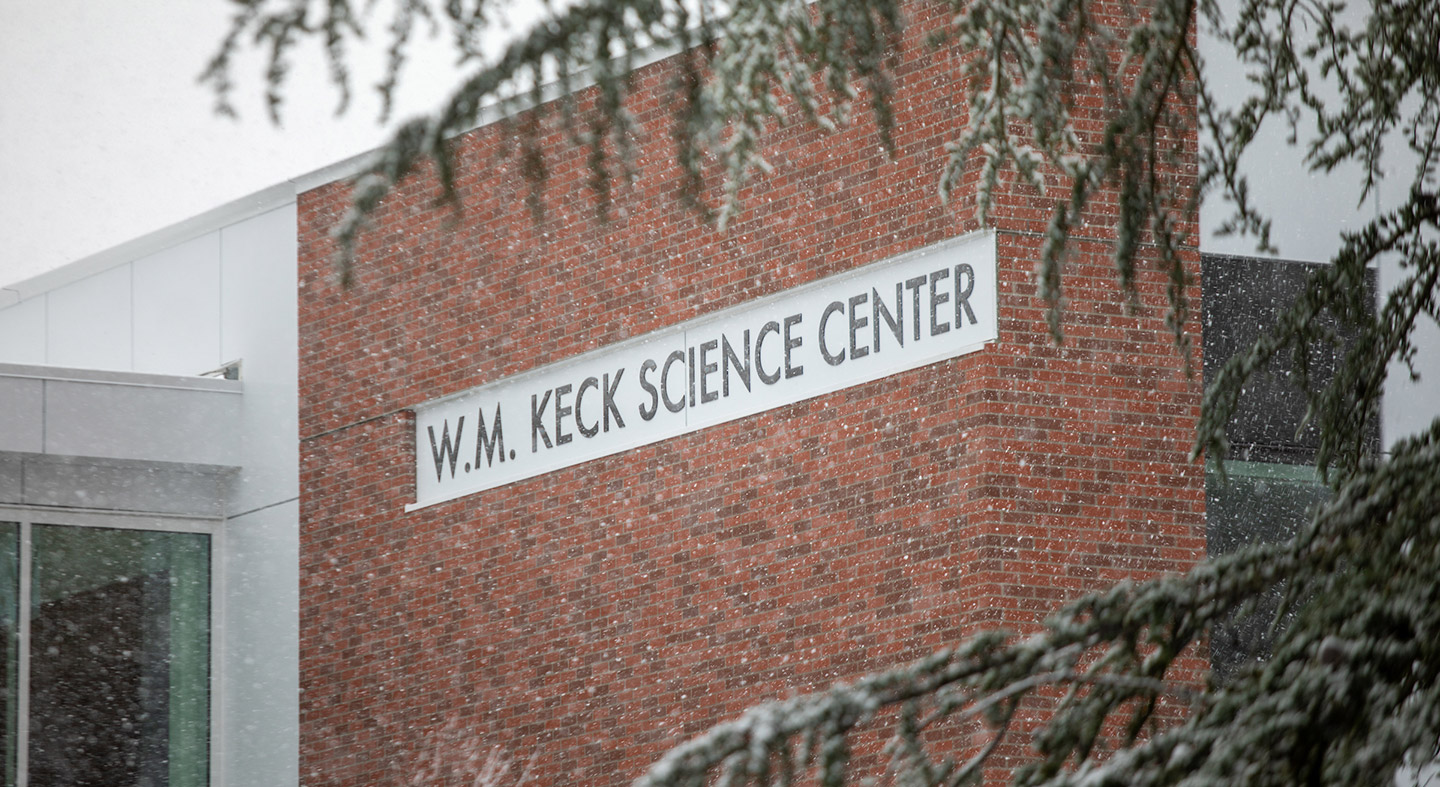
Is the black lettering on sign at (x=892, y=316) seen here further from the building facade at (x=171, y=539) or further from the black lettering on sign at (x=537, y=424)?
the building facade at (x=171, y=539)

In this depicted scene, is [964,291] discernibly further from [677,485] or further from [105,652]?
[105,652]

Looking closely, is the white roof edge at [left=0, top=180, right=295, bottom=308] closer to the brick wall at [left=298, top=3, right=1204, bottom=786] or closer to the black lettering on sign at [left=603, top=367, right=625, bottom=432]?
the brick wall at [left=298, top=3, right=1204, bottom=786]

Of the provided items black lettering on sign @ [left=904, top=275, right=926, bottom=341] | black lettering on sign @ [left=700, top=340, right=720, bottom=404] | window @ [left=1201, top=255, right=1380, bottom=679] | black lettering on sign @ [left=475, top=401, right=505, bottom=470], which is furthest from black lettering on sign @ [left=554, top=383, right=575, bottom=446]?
window @ [left=1201, top=255, right=1380, bottom=679]

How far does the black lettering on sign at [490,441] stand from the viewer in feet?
48.3

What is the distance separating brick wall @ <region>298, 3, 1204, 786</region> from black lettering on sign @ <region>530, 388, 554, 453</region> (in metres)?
0.29

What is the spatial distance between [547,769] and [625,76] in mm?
10690

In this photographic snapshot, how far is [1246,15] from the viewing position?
5379 millimetres

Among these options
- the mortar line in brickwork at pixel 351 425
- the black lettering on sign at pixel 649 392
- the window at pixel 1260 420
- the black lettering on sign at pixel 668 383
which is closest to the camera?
the window at pixel 1260 420

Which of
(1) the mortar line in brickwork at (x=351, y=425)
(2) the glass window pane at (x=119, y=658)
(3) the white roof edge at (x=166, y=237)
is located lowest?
(2) the glass window pane at (x=119, y=658)

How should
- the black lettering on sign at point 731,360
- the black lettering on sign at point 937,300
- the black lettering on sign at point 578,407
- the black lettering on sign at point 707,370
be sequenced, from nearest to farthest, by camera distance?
the black lettering on sign at point 937,300
the black lettering on sign at point 731,360
the black lettering on sign at point 707,370
the black lettering on sign at point 578,407

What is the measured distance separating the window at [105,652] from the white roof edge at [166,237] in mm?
2510

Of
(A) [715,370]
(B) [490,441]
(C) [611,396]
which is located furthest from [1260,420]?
(B) [490,441]

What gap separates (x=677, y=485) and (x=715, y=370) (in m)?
0.81

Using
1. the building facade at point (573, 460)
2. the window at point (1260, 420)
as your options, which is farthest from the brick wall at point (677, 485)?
the window at point (1260, 420)
